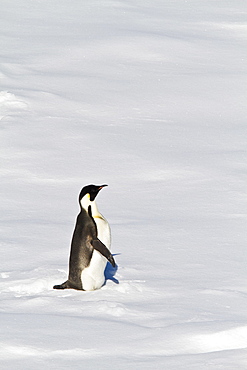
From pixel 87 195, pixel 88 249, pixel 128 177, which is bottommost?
pixel 88 249

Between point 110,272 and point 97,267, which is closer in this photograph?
point 97,267

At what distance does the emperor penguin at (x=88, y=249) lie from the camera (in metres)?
4.55

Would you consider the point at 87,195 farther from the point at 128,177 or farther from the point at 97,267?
the point at 128,177

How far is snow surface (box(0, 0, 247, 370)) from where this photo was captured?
3.66 m

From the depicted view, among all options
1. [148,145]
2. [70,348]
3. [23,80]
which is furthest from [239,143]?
[70,348]

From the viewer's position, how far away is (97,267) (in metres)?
4.61

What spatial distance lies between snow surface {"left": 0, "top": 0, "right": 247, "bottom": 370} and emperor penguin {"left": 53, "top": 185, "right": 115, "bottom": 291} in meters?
0.11

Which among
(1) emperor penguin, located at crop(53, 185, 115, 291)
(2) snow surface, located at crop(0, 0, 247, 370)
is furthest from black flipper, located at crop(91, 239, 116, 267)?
(2) snow surface, located at crop(0, 0, 247, 370)

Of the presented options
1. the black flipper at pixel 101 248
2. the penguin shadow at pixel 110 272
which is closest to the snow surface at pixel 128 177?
the penguin shadow at pixel 110 272

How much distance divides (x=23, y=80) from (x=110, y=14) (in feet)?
14.1

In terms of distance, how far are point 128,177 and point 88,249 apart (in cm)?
260

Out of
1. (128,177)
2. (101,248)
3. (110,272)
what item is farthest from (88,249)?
(128,177)

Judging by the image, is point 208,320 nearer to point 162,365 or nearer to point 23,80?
point 162,365

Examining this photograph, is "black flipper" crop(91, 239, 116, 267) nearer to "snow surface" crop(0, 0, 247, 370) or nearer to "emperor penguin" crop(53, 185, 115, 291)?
"emperor penguin" crop(53, 185, 115, 291)
